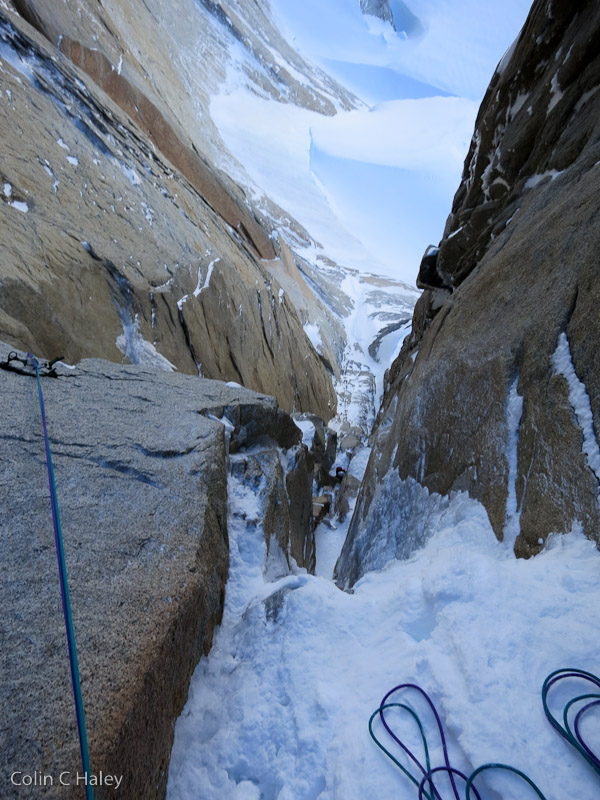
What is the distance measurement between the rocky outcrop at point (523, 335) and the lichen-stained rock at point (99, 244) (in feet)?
13.9

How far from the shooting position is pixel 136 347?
5.72 meters

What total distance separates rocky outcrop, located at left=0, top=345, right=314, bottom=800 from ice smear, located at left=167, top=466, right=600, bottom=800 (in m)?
0.22

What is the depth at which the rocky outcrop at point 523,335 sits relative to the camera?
204cm

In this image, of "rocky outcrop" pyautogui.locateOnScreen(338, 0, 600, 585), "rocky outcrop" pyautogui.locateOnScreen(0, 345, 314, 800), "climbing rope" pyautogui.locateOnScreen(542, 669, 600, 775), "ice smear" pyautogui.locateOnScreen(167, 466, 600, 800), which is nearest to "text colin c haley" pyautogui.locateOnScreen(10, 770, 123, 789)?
"rocky outcrop" pyautogui.locateOnScreen(0, 345, 314, 800)

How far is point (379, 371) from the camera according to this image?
61.4 ft

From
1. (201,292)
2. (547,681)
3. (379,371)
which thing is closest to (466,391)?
(547,681)

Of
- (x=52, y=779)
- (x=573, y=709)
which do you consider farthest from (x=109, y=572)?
(x=573, y=709)

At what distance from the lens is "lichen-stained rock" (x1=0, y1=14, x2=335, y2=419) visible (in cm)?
458

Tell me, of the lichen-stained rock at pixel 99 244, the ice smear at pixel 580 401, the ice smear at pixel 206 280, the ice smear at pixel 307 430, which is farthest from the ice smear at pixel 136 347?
the ice smear at pixel 580 401

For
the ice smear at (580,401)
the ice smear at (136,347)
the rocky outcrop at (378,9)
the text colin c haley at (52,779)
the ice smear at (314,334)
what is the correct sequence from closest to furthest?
1. the text colin c haley at (52,779)
2. the ice smear at (580,401)
3. the ice smear at (136,347)
4. the ice smear at (314,334)
5. the rocky outcrop at (378,9)

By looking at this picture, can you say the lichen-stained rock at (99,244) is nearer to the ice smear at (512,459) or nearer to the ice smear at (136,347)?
the ice smear at (136,347)

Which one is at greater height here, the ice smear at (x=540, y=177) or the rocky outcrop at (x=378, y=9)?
the rocky outcrop at (x=378, y=9)

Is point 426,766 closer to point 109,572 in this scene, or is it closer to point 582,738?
point 582,738

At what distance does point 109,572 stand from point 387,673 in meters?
1.29
